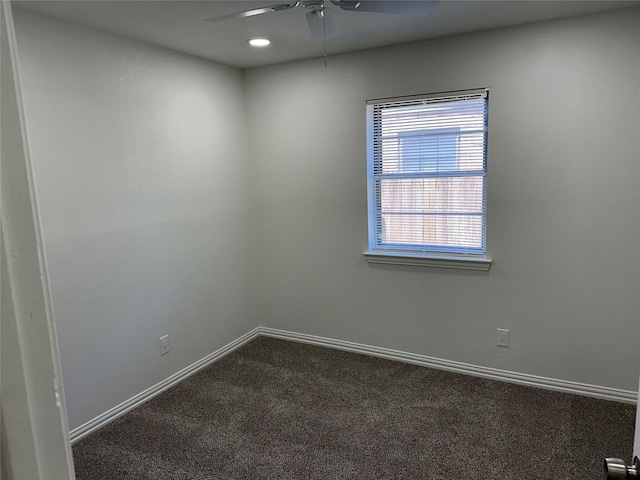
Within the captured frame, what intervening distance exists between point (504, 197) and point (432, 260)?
656mm

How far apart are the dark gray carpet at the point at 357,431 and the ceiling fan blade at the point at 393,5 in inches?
85.6

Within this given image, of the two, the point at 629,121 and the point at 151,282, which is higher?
the point at 629,121

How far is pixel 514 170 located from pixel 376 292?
1.35 m

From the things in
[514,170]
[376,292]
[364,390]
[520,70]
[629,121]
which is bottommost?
[364,390]

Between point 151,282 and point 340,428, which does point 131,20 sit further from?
point 340,428

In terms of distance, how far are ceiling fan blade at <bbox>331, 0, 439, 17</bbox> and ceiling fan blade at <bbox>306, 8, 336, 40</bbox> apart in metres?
0.17

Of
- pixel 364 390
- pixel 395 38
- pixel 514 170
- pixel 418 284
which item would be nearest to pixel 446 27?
pixel 395 38

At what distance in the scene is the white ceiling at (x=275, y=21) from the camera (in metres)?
2.26

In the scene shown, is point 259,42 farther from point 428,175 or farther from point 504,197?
point 504,197

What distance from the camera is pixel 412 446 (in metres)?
2.43

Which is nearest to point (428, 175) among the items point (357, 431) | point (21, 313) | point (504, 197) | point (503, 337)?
point (504, 197)

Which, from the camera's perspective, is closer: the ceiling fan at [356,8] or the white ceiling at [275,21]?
the ceiling fan at [356,8]

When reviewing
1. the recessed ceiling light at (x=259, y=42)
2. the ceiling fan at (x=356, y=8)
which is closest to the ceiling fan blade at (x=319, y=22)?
the ceiling fan at (x=356, y=8)

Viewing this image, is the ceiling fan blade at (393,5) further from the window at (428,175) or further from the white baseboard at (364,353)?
the white baseboard at (364,353)
